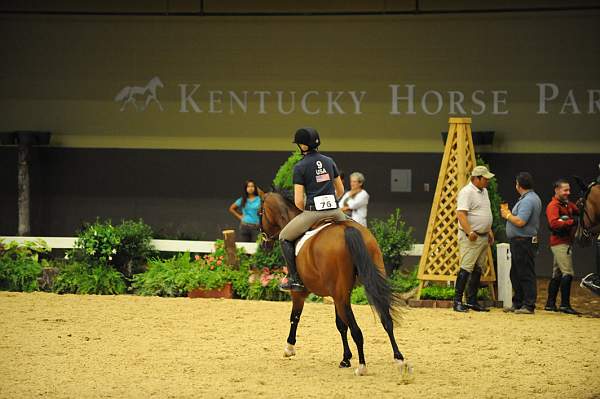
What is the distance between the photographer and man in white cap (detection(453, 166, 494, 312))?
12898mm

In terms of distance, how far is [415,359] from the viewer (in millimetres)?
9742

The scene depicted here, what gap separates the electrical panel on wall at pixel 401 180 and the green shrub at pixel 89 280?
570 centimetres

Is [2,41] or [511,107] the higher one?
[2,41]

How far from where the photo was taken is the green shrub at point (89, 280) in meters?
14.6

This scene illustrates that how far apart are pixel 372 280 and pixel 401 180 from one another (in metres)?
9.48

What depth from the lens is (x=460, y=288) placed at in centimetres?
1304

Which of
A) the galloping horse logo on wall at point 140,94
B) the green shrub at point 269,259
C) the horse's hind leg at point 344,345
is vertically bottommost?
the horse's hind leg at point 344,345

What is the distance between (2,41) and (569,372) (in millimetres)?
13798

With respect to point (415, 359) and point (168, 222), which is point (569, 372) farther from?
point (168, 222)

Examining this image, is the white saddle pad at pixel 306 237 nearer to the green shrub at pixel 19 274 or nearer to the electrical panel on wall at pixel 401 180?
the green shrub at pixel 19 274

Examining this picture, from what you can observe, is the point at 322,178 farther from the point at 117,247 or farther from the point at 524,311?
the point at 117,247

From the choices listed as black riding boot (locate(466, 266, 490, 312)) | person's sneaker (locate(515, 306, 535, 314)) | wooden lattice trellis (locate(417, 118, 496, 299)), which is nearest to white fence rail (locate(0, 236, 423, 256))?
wooden lattice trellis (locate(417, 118, 496, 299))

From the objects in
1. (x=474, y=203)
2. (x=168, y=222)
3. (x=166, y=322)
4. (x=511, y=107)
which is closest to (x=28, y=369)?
(x=166, y=322)

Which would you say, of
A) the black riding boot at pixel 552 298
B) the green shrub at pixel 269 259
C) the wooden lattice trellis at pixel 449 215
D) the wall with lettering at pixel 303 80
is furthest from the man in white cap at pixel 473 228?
the wall with lettering at pixel 303 80
